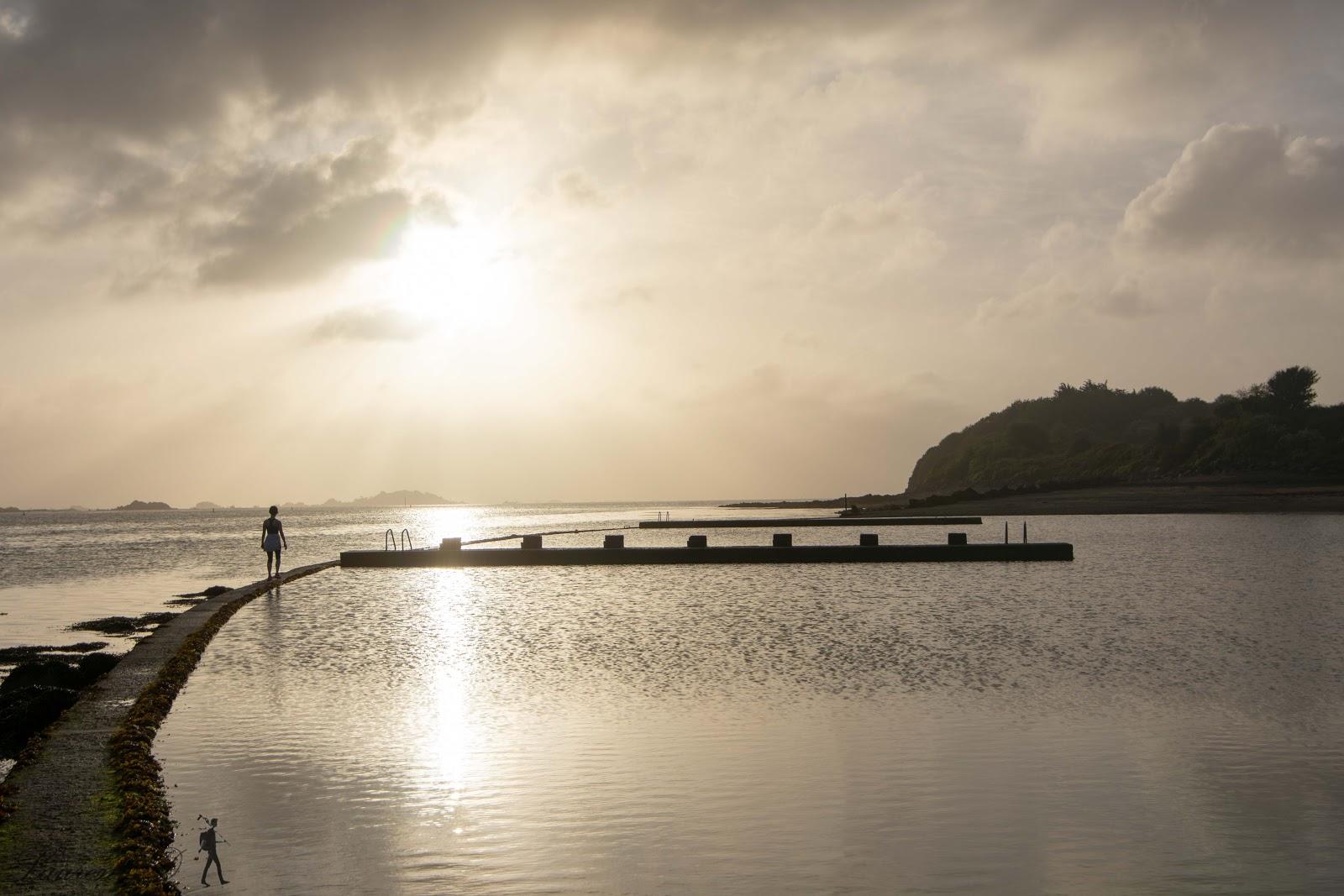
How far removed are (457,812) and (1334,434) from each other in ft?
484

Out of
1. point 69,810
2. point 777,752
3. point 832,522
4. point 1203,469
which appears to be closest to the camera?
point 69,810

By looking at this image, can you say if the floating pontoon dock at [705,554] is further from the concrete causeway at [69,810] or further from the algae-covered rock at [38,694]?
the concrete causeway at [69,810]

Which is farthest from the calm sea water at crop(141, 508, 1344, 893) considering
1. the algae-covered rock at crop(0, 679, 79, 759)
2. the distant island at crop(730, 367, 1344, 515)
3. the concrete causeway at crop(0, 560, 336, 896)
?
the distant island at crop(730, 367, 1344, 515)

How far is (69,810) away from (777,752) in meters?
7.56

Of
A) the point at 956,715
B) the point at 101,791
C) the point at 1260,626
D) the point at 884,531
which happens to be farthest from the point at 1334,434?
the point at 101,791

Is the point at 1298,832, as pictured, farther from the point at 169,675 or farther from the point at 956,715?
the point at 169,675

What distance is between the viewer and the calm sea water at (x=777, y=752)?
922cm

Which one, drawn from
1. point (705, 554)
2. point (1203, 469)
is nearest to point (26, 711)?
point (705, 554)

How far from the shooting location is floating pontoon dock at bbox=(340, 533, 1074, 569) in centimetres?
4756

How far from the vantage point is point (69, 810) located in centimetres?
1056

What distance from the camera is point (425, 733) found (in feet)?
47.4

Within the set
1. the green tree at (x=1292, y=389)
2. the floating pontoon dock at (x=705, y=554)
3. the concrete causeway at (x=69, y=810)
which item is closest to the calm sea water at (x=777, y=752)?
the concrete causeway at (x=69, y=810)

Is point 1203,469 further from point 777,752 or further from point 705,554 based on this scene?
point 777,752

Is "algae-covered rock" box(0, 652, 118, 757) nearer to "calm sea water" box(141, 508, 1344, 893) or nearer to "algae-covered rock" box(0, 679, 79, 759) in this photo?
"algae-covered rock" box(0, 679, 79, 759)
